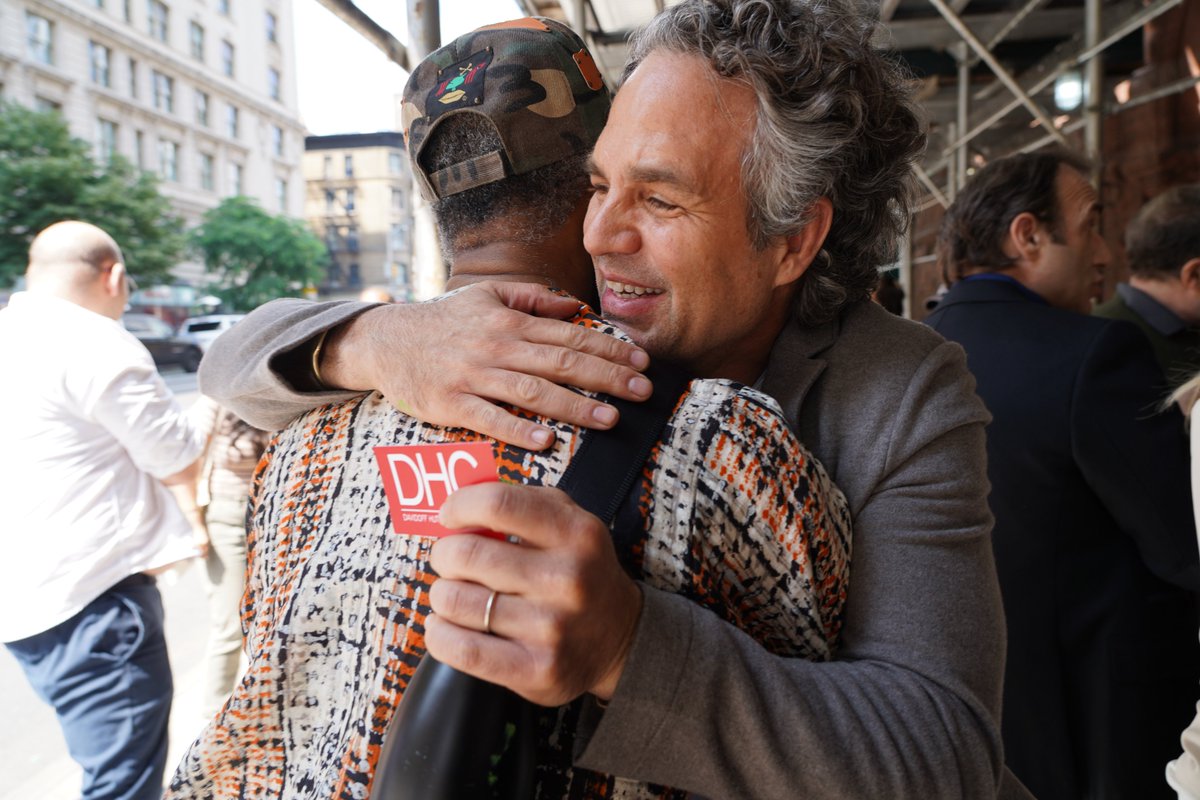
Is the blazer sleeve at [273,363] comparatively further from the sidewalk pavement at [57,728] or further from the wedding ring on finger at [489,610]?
the sidewalk pavement at [57,728]

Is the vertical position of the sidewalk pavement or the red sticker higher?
the red sticker

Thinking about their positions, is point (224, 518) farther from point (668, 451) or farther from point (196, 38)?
point (196, 38)

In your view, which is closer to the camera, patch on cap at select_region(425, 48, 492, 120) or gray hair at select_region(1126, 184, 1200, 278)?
patch on cap at select_region(425, 48, 492, 120)

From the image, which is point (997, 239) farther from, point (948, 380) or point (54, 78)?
point (54, 78)

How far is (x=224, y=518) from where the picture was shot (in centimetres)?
397

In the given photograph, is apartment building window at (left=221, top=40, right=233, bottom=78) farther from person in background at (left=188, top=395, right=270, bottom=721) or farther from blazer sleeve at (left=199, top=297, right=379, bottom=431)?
blazer sleeve at (left=199, top=297, right=379, bottom=431)

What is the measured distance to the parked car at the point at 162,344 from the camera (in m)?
23.5

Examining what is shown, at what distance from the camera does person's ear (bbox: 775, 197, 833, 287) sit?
4.22 feet

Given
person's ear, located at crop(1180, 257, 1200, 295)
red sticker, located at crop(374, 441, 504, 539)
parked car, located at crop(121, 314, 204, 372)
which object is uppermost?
parked car, located at crop(121, 314, 204, 372)

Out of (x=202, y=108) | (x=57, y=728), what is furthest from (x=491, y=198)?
(x=202, y=108)

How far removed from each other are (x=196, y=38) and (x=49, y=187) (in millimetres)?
21344

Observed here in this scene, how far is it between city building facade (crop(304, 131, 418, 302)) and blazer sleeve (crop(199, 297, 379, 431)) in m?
58.1

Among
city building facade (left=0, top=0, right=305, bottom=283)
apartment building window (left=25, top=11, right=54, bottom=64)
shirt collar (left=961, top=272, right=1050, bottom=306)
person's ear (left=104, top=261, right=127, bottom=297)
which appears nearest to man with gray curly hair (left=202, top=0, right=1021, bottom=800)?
shirt collar (left=961, top=272, right=1050, bottom=306)

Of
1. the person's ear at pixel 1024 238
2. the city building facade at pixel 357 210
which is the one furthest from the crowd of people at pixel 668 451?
the city building facade at pixel 357 210
